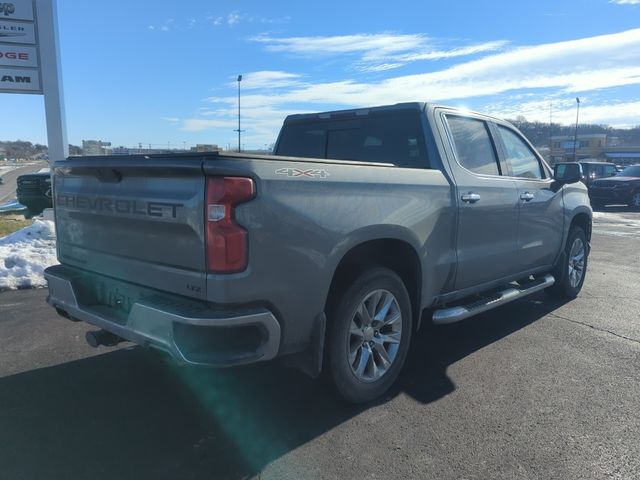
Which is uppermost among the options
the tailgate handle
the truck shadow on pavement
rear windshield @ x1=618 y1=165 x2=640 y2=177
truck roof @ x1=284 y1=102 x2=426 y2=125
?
truck roof @ x1=284 y1=102 x2=426 y2=125

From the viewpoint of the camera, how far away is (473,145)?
4727 mm

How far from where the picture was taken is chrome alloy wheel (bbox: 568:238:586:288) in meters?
6.42

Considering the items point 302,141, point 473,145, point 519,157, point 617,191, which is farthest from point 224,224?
point 617,191

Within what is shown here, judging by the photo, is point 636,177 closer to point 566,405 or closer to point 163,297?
point 566,405

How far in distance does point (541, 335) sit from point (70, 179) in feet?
14.5

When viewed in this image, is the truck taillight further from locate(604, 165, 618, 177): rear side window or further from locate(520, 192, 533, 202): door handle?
Answer: locate(604, 165, 618, 177): rear side window

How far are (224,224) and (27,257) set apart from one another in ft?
19.2

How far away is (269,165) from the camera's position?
2811 mm

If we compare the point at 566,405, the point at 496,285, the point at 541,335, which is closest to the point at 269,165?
the point at 566,405

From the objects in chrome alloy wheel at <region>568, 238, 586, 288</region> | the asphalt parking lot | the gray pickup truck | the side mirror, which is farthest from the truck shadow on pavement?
chrome alloy wheel at <region>568, 238, 586, 288</region>

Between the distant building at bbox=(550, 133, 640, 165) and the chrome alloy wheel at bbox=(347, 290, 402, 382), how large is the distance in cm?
8180

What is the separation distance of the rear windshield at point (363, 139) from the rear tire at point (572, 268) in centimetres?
291

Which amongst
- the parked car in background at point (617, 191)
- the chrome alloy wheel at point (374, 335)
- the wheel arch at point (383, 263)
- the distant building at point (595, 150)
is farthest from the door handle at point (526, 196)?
the distant building at point (595, 150)

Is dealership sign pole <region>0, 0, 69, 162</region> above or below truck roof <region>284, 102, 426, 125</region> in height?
above
